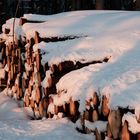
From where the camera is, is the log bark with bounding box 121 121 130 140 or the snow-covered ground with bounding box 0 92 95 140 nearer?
the log bark with bounding box 121 121 130 140

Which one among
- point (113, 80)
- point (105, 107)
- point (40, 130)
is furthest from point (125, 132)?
point (40, 130)

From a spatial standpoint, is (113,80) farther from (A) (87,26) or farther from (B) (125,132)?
(A) (87,26)

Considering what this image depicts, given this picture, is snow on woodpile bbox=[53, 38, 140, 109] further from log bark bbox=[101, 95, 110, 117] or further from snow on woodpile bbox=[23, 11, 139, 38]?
snow on woodpile bbox=[23, 11, 139, 38]

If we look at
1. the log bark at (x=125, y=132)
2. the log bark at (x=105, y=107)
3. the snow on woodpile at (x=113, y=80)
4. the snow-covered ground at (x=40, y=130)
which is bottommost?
the snow-covered ground at (x=40, y=130)

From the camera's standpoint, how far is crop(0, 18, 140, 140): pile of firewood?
16.3ft

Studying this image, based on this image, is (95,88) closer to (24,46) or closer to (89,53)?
(89,53)

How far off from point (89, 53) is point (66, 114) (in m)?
1.15

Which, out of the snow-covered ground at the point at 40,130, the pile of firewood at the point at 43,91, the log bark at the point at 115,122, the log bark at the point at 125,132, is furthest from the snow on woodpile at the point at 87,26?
the log bark at the point at 125,132

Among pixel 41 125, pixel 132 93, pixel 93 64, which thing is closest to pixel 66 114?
pixel 41 125

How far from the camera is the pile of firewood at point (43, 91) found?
4977 millimetres

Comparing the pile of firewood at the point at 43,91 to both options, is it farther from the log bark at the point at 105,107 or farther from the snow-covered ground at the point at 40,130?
the snow-covered ground at the point at 40,130

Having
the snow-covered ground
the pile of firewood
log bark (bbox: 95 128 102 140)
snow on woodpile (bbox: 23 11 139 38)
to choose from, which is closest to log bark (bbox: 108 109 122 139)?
the pile of firewood

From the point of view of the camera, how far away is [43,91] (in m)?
7.52

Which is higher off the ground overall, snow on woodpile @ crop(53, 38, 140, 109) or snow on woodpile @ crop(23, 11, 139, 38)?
snow on woodpile @ crop(23, 11, 139, 38)
